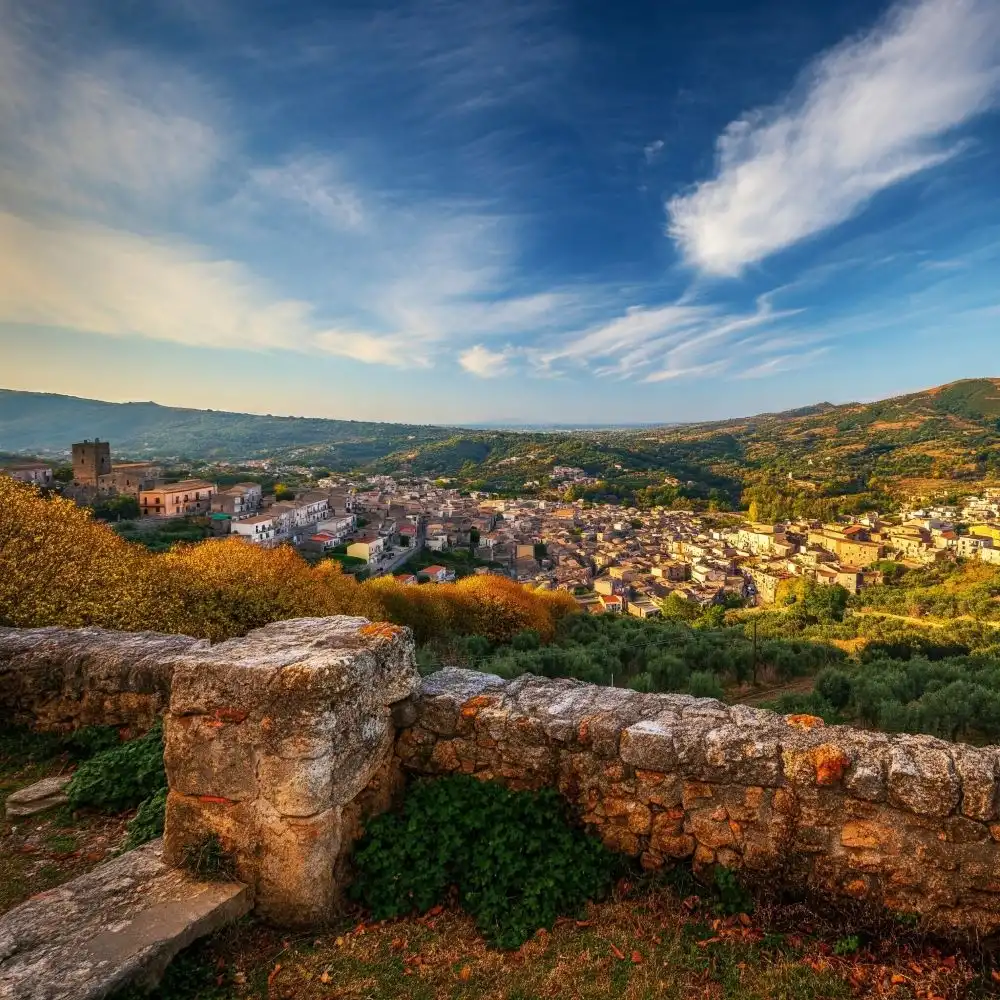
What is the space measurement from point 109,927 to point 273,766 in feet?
2.83

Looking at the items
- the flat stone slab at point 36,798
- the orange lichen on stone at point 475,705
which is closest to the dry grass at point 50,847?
the flat stone slab at point 36,798

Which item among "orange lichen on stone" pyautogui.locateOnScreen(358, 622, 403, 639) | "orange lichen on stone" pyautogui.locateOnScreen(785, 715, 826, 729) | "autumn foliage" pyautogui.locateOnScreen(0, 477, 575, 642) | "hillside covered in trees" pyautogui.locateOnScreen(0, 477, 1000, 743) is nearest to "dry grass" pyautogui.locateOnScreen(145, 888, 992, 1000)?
"orange lichen on stone" pyautogui.locateOnScreen(785, 715, 826, 729)

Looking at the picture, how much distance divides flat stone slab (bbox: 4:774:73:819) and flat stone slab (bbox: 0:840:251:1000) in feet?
4.60

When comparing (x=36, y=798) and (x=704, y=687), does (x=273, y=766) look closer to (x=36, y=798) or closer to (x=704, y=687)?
(x=36, y=798)

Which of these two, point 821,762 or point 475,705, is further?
point 475,705

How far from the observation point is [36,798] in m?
3.87

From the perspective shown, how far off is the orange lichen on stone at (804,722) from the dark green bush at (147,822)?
3654 millimetres

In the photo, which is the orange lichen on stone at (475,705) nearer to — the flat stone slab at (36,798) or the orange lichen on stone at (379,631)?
the orange lichen on stone at (379,631)

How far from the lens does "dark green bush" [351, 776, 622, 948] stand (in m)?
2.86

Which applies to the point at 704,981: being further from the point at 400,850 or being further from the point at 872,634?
the point at 872,634

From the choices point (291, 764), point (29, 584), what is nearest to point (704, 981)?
point (291, 764)

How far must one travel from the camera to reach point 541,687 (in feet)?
12.7

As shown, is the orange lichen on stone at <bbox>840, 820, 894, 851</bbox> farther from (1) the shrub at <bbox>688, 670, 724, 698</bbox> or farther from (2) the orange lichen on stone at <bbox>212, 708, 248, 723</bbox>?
(1) the shrub at <bbox>688, 670, 724, 698</bbox>

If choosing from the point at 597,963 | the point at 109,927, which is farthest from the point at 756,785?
the point at 109,927
